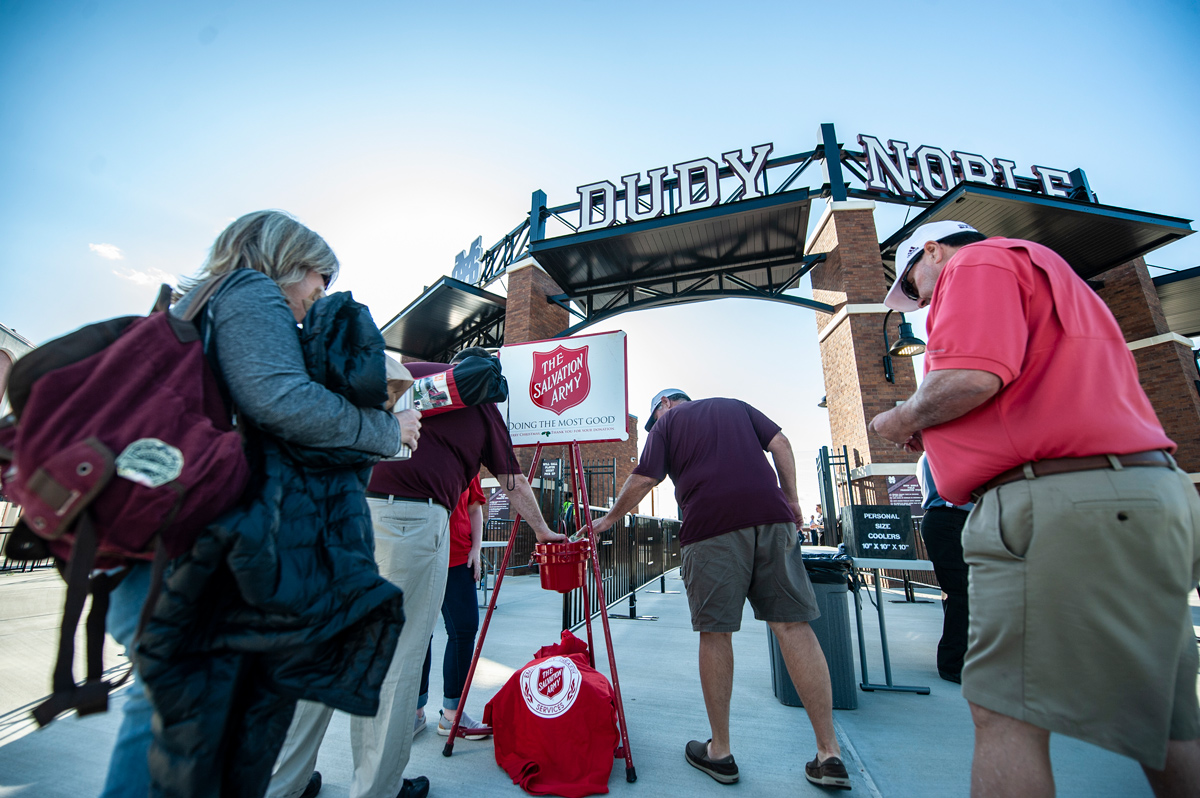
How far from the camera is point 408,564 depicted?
1.97m

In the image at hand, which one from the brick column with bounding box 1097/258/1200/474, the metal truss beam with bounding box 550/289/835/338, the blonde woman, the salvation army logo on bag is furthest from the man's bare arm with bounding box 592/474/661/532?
the brick column with bounding box 1097/258/1200/474

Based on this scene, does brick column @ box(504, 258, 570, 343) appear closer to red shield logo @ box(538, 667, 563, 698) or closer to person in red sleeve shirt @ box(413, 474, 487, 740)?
person in red sleeve shirt @ box(413, 474, 487, 740)

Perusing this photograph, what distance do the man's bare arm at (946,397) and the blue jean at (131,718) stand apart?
5.75 ft

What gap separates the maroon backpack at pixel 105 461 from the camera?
2.53ft

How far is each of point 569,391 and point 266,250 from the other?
2.67 meters

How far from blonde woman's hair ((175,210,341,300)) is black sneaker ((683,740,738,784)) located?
2.39 metres

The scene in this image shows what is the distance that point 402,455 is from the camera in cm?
171

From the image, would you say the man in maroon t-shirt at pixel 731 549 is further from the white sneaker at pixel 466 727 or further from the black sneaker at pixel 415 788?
the black sneaker at pixel 415 788

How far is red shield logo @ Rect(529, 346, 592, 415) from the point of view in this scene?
3.89 m

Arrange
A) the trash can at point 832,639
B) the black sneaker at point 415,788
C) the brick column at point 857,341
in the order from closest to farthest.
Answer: the black sneaker at point 415,788
the trash can at point 832,639
the brick column at point 857,341

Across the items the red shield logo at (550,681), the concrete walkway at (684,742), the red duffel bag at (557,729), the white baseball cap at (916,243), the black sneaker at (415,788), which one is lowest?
the concrete walkway at (684,742)

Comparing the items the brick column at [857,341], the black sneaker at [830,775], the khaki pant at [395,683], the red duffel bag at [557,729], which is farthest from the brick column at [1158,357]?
the khaki pant at [395,683]

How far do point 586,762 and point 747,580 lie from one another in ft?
3.30

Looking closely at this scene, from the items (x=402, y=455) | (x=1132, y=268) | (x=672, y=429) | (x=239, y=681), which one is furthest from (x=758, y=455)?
(x=1132, y=268)
